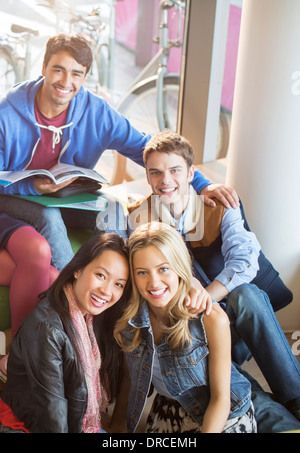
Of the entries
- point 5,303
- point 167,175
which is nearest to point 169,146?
point 167,175

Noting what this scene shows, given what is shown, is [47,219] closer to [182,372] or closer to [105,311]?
[105,311]

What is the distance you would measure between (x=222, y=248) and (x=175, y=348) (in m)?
0.36

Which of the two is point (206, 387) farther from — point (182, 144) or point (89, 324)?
point (182, 144)

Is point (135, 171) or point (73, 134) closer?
point (73, 134)

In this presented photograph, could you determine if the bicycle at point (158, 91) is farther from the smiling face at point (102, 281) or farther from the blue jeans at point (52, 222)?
the smiling face at point (102, 281)

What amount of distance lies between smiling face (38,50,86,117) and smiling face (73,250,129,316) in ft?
1.43

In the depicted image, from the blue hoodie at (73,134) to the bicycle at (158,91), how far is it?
0.43m

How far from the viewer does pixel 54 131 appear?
1.45m

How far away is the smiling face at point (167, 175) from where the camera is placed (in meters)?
1.43

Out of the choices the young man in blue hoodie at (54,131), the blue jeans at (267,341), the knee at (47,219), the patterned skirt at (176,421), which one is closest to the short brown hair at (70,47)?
the young man in blue hoodie at (54,131)
